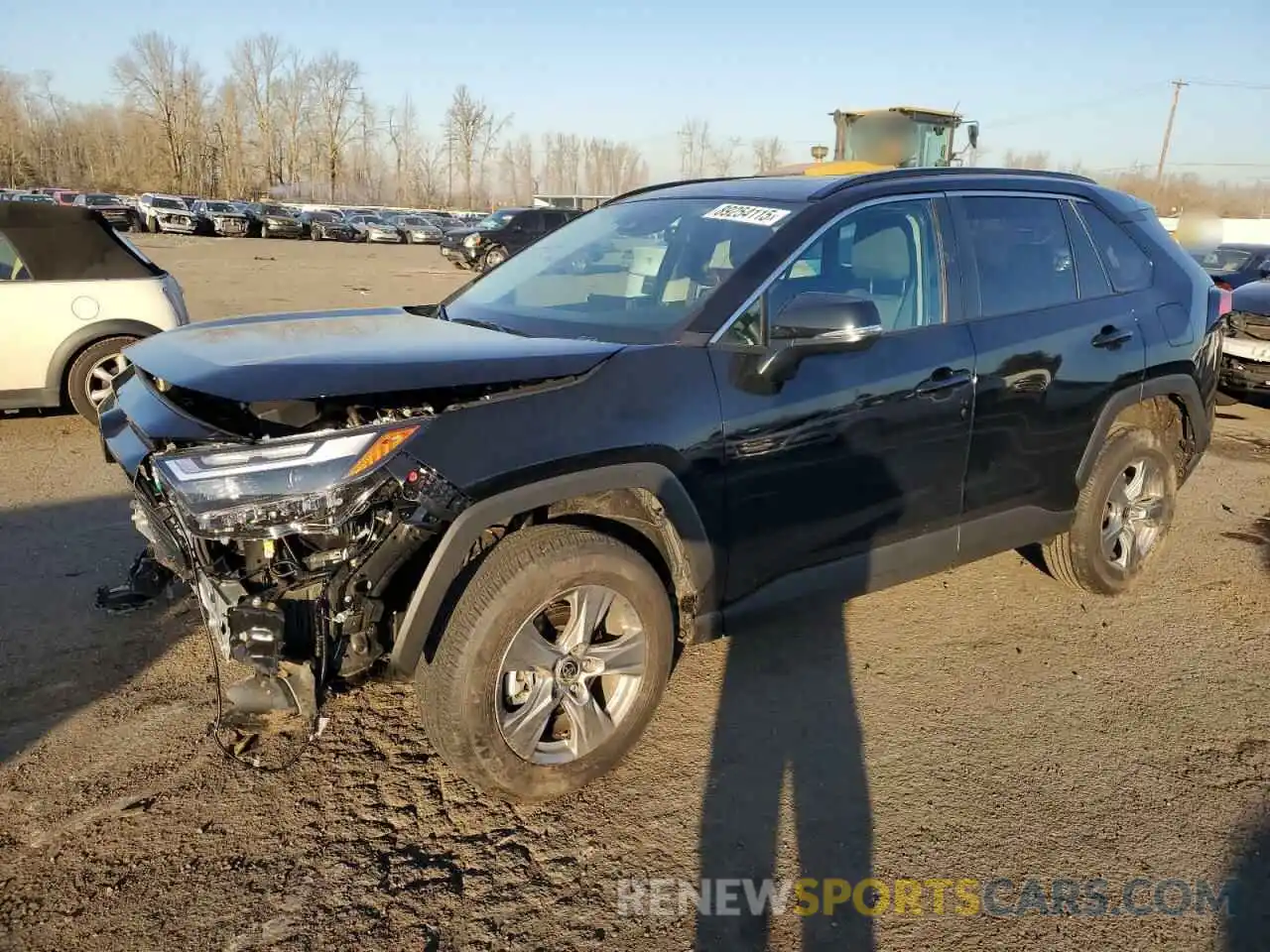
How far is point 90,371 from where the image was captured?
6910mm

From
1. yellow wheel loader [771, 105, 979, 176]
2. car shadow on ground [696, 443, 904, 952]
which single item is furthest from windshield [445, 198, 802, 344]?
yellow wheel loader [771, 105, 979, 176]

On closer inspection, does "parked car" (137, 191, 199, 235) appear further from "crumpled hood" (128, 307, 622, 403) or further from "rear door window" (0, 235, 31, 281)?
"crumpled hood" (128, 307, 622, 403)

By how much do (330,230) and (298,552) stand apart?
149 ft

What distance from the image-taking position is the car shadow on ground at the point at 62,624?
3.33 metres

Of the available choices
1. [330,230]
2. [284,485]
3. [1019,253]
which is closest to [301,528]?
[284,485]

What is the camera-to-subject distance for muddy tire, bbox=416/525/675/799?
8.55ft

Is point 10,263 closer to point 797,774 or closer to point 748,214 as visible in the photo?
point 748,214

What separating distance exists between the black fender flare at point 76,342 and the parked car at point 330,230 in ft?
130

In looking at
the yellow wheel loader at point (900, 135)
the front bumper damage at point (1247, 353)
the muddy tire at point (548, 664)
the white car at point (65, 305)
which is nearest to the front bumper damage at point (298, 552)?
the muddy tire at point (548, 664)

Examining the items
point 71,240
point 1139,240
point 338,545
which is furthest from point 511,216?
point 338,545

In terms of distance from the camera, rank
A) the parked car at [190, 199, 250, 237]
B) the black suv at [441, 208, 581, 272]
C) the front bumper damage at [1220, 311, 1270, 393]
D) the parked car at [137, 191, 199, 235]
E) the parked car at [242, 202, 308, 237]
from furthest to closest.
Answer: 1. the parked car at [242, 202, 308, 237]
2. the parked car at [190, 199, 250, 237]
3. the parked car at [137, 191, 199, 235]
4. the black suv at [441, 208, 581, 272]
5. the front bumper damage at [1220, 311, 1270, 393]

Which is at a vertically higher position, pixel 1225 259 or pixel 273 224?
pixel 1225 259

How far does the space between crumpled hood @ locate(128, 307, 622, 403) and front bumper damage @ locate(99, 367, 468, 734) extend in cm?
12

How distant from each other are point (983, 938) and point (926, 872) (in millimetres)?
247
